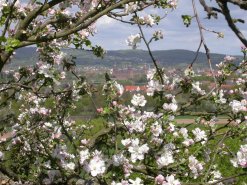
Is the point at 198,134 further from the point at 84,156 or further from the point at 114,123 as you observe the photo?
the point at 84,156


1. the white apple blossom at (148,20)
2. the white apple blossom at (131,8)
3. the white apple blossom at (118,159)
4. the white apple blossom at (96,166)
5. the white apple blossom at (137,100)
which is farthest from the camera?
the white apple blossom at (148,20)

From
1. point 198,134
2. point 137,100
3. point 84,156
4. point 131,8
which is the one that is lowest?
point 198,134

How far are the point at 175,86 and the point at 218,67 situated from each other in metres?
2.18

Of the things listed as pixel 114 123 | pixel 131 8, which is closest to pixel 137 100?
pixel 114 123

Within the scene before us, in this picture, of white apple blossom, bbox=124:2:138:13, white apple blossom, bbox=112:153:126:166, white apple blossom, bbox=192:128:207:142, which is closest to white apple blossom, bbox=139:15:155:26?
white apple blossom, bbox=124:2:138:13

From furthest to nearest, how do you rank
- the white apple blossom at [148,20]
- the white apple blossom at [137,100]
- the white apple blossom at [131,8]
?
the white apple blossom at [148,20], the white apple blossom at [131,8], the white apple blossom at [137,100]

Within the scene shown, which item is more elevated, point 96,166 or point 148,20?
point 148,20

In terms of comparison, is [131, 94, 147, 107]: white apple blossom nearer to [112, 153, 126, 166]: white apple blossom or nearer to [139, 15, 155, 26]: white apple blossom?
[112, 153, 126, 166]: white apple blossom

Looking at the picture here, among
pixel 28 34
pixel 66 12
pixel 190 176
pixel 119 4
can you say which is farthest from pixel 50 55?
pixel 190 176

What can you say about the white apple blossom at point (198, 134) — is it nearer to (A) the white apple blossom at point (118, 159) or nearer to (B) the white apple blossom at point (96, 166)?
(A) the white apple blossom at point (118, 159)

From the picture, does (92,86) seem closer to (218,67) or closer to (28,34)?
(28,34)

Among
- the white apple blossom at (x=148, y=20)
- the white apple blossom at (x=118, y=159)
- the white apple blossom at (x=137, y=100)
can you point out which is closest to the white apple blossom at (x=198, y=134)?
the white apple blossom at (x=137, y=100)

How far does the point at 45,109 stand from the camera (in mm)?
5750

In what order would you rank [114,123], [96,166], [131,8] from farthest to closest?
[131,8] → [114,123] → [96,166]
